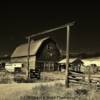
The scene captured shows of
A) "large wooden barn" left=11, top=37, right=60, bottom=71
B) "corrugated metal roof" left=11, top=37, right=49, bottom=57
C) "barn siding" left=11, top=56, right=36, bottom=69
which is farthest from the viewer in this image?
"corrugated metal roof" left=11, top=37, right=49, bottom=57

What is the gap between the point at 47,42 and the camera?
67438 mm

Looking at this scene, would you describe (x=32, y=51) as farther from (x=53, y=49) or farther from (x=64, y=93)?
(x=64, y=93)

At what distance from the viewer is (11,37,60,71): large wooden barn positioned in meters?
64.7

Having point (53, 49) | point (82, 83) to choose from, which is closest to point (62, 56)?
point (53, 49)

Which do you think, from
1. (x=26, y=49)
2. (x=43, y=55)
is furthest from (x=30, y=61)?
(x=26, y=49)

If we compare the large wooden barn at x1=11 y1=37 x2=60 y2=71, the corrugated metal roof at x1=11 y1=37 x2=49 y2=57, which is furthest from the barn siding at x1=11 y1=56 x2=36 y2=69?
the corrugated metal roof at x1=11 y1=37 x2=49 y2=57

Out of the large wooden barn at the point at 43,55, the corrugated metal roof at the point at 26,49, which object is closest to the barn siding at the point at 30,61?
the large wooden barn at the point at 43,55

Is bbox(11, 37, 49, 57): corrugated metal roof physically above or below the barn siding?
above

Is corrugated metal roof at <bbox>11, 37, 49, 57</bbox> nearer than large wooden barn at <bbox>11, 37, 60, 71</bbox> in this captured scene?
No

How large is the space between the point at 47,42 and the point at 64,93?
49389mm

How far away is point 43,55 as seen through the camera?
66438 mm

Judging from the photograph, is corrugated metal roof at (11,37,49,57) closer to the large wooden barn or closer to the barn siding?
the large wooden barn

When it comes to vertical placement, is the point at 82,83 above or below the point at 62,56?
below

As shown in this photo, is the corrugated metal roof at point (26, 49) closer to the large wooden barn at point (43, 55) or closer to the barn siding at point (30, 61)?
the large wooden barn at point (43, 55)
